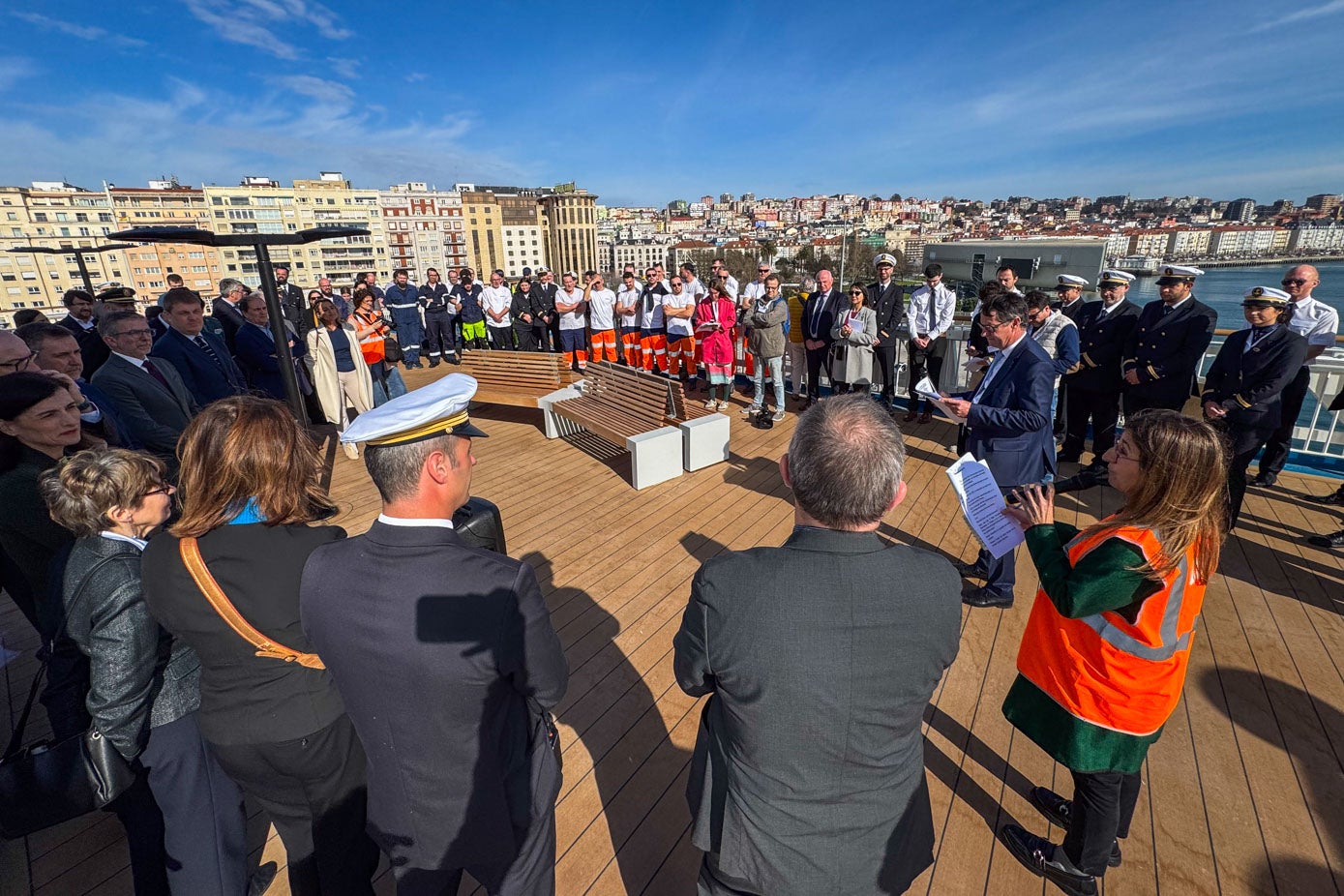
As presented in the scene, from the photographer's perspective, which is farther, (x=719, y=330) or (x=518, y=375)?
(x=719, y=330)

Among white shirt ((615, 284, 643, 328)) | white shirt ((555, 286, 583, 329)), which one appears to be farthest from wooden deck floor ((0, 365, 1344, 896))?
white shirt ((555, 286, 583, 329))

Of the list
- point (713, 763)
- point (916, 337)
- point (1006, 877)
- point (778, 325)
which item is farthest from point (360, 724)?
point (916, 337)

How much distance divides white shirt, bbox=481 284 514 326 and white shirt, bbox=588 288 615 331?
68.0 inches

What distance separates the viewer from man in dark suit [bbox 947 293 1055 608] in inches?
114

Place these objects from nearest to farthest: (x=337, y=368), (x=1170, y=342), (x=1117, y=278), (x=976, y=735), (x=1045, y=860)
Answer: (x=1045, y=860) → (x=976, y=735) → (x=1170, y=342) → (x=1117, y=278) → (x=337, y=368)

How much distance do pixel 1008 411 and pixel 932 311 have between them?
3447mm

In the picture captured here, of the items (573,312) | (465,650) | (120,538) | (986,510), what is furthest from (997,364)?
(573,312)

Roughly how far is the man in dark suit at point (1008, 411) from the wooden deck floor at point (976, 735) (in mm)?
280

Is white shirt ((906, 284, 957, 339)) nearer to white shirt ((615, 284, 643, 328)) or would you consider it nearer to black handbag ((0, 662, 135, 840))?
white shirt ((615, 284, 643, 328))

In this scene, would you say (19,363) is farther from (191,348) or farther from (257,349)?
(257,349)

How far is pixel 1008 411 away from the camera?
9.68 feet

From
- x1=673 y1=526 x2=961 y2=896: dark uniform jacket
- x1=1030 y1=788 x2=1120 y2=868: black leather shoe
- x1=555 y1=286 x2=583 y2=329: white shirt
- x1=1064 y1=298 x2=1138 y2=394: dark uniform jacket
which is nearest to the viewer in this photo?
x1=673 y1=526 x2=961 y2=896: dark uniform jacket

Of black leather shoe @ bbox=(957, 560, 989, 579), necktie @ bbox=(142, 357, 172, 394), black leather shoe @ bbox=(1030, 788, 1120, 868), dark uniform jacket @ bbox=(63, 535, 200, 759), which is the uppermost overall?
necktie @ bbox=(142, 357, 172, 394)

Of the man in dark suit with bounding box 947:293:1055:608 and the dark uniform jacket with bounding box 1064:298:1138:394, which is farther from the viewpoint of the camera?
the dark uniform jacket with bounding box 1064:298:1138:394
